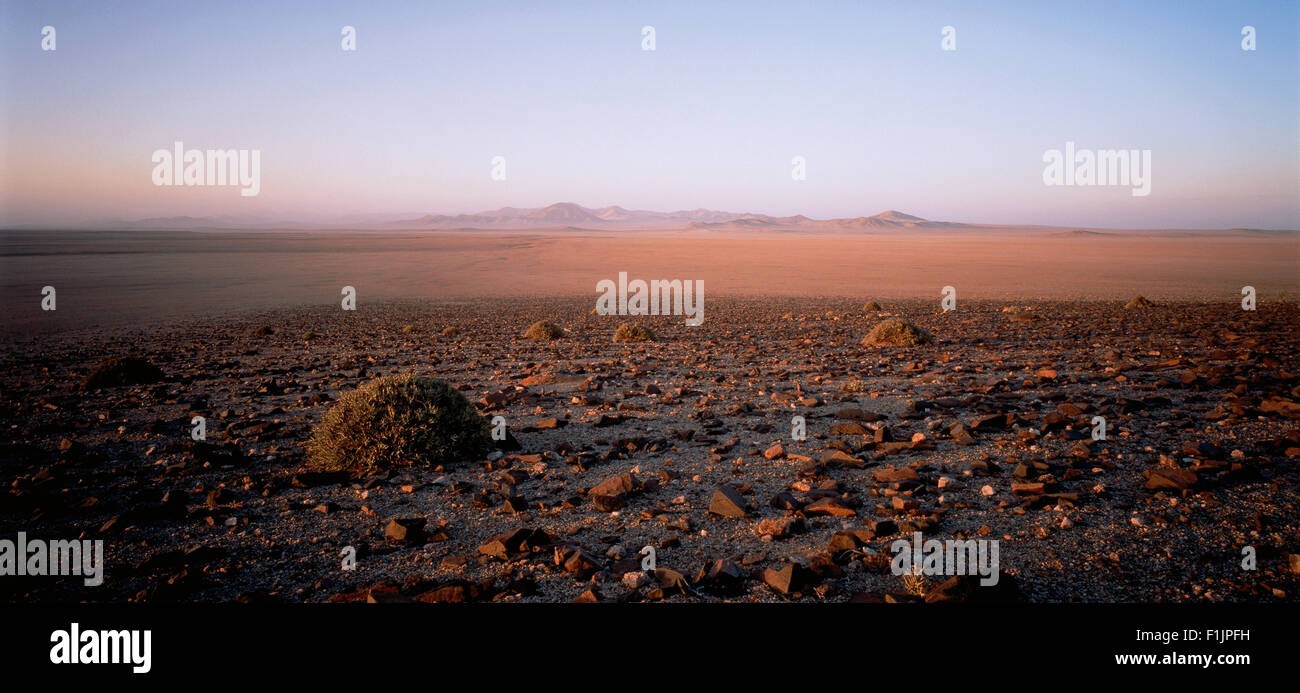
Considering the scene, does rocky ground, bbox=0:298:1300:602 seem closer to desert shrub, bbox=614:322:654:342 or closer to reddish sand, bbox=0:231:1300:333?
desert shrub, bbox=614:322:654:342

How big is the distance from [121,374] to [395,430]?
8.12 metres

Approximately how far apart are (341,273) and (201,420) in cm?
4314

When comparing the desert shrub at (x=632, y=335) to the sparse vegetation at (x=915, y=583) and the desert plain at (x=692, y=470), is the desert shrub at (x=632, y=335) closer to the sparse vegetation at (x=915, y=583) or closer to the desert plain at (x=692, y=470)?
the desert plain at (x=692, y=470)

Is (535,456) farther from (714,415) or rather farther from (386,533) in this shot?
(714,415)

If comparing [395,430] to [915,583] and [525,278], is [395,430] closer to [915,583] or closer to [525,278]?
[915,583]

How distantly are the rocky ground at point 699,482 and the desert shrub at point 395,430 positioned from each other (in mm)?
278

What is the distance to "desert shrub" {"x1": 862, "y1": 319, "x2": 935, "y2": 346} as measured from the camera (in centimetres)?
1562

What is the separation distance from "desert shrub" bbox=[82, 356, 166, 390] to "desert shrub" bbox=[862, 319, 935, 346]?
1506 centimetres

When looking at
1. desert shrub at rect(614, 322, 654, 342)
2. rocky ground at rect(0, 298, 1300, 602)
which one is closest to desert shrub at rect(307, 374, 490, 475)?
rocky ground at rect(0, 298, 1300, 602)

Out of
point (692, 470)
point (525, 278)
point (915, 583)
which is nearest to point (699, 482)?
point (692, 470)

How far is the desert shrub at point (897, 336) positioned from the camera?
1562 centimetres

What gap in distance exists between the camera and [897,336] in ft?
51.6

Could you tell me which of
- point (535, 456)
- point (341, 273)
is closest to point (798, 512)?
point (535, 456)

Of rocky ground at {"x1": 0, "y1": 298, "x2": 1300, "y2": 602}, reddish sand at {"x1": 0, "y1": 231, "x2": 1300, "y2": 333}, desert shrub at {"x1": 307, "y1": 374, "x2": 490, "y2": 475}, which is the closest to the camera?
rocky ground at {"x1": 0, "y1": 298, "x2": 1300, "y2": 602}
